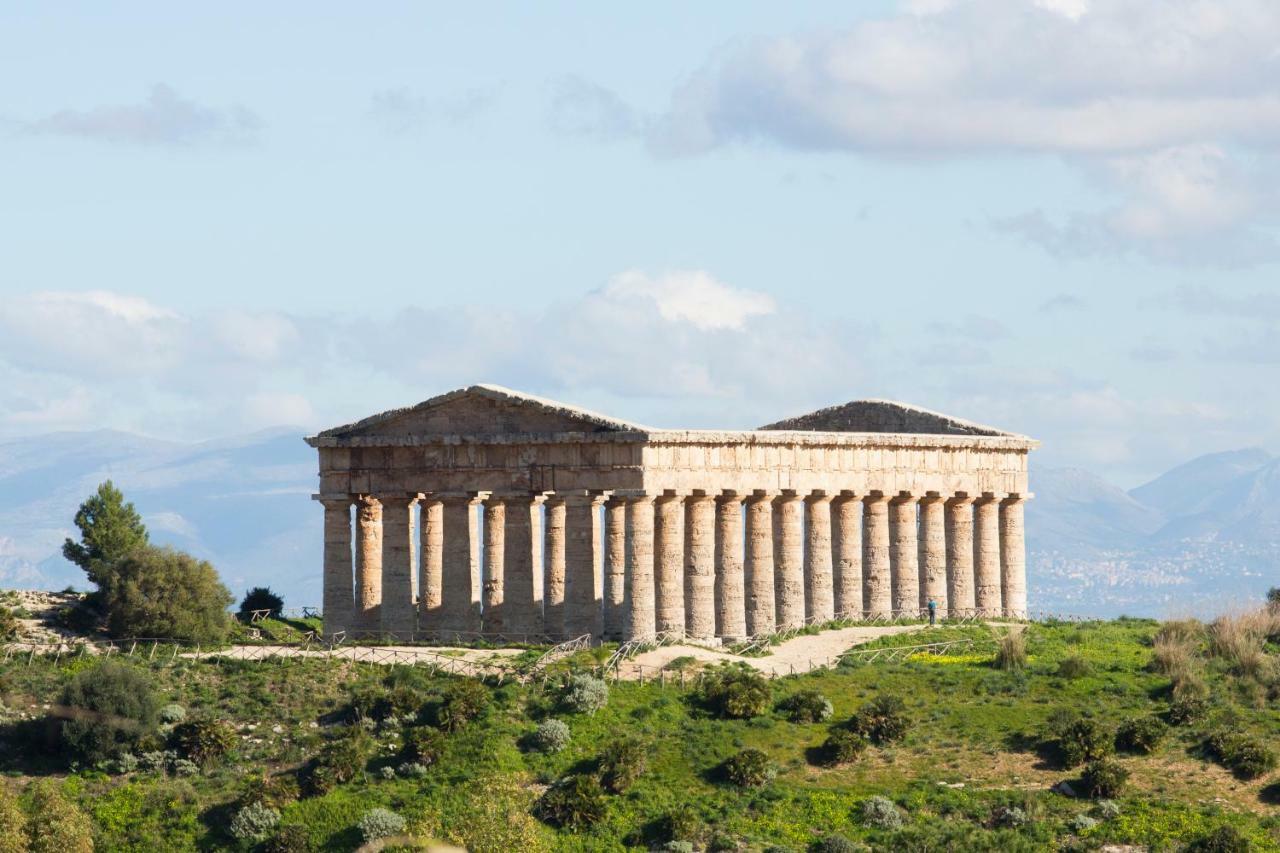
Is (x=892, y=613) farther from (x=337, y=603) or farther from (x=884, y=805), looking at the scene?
(x=884, y=805)

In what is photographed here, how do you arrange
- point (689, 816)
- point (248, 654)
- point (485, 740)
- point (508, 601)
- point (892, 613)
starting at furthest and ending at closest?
point (892, 613) < point (508, 601) < point (248, 654) < point (485, 740) < point (689, 816)

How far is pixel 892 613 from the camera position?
123 m

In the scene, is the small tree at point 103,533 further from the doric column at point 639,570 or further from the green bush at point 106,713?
the green bush at point 106,713

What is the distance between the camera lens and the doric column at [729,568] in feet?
368

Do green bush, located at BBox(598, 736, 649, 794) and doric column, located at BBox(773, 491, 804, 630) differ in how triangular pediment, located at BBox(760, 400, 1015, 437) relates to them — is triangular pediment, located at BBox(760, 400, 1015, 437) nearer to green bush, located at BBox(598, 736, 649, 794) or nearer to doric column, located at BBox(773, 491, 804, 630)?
doric column, located at BBox(773, 491, 804, 630)

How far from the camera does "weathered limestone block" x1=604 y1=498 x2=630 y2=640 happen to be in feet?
356

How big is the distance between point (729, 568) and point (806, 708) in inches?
723

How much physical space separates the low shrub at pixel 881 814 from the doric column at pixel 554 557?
28497 millimetres

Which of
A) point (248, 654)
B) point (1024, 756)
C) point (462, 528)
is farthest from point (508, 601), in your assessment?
point (1024, 756)

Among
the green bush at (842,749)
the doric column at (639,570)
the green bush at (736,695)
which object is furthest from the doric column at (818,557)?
the green bush at (842,749)

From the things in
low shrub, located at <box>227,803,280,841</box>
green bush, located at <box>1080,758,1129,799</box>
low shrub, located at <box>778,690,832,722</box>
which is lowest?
low shrub, located at <box>227,803,280,841</box>

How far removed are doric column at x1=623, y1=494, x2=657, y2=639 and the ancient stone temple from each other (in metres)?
0.07

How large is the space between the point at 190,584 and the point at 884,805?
36744 millimetres

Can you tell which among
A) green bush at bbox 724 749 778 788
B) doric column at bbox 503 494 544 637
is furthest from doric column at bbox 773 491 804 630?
green bush at bbox 724 749 778 788
